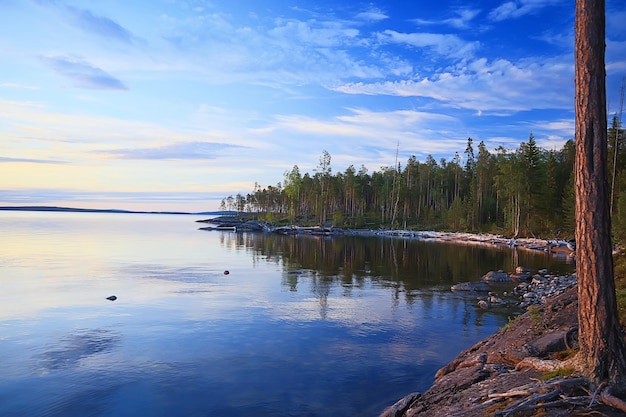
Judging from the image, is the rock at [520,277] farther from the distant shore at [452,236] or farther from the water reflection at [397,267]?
the distant shore at [452,236]

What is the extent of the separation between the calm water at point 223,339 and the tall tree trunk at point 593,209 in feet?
20.3

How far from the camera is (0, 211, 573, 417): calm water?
13086 mm

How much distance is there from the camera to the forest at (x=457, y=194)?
78.2 m

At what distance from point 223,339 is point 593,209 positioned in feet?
48.6

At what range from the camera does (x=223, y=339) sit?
1894 centimetres

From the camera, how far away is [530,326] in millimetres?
13891

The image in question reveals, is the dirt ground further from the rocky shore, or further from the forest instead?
the forest

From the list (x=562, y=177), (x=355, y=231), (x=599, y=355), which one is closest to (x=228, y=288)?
(x=599, y=355)

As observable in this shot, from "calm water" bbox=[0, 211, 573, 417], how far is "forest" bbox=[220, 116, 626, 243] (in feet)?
132

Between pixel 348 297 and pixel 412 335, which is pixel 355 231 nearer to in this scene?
pixel 348 297

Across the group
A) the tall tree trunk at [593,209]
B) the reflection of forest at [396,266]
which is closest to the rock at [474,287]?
the reflection of forest at [396,266]

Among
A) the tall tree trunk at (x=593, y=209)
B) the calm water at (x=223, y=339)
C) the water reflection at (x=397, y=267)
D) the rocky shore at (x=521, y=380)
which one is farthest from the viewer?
the water reflection at (x=397, y=267)

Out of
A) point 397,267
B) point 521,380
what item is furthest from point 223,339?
point 397,267

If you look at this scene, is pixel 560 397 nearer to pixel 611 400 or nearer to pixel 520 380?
pixel 611 400
